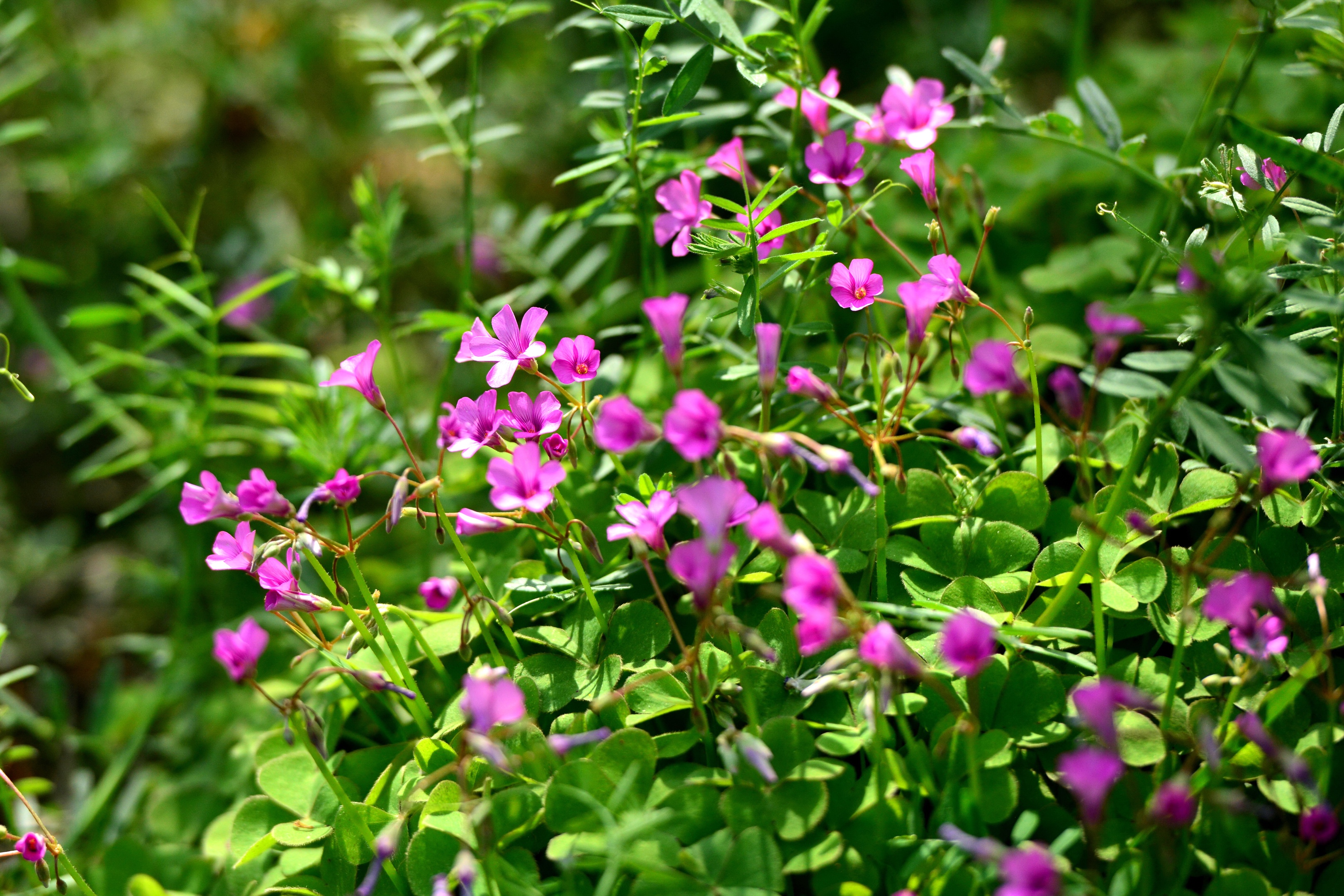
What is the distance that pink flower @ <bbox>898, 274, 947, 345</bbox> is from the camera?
0.82 meters

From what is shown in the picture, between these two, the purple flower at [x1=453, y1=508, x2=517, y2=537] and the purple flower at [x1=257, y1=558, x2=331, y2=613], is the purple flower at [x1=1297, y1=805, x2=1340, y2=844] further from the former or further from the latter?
the purple flower at [x1=257, y1=558, x2=331, y2=613]

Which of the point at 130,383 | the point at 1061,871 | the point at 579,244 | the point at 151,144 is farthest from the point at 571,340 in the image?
the point at 151,144

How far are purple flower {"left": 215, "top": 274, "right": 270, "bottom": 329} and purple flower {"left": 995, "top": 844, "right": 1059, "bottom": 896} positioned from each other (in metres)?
1.88

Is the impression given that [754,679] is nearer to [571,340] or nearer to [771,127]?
[571,340]

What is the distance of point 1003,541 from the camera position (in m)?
0.97

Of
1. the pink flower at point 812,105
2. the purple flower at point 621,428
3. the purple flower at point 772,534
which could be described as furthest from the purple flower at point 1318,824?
the pink flower at point 812,105

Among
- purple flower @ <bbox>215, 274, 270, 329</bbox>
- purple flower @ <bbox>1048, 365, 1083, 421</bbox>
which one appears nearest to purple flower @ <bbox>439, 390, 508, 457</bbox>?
purple flower @ <bbox>1048, 365, 1083, 421</bbox>

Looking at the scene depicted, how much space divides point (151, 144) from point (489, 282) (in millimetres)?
983

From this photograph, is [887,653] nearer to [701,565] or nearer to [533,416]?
[701,565]

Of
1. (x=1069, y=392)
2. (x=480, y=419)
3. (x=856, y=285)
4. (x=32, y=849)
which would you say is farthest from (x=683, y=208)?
(x=32, y=849)

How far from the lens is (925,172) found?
0.98m

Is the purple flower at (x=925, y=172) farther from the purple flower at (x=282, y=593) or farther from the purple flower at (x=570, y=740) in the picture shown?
the purple flower at (x=282, y=593)

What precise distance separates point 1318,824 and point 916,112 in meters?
0.76

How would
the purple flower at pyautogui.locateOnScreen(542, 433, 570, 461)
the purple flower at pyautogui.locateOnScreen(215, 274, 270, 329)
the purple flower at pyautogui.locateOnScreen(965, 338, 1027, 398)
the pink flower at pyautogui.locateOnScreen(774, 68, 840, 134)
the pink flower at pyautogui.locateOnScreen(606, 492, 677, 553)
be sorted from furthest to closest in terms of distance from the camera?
the purple flower at pyautogui.locateOnScreen(215, 274, 270, 329)
the pink flower at pyautogui.locateOnScreen(774, 68, 840, 134)
the purple flower at pyautogui.locateOnScreen(542, 433, 570, 461)
the pink flower at pyautogui.locateOnScreen(606, 492, 677, 553)
the purple flower at pyautogui.locateOnScreen(965, 338, 1027, 398)
